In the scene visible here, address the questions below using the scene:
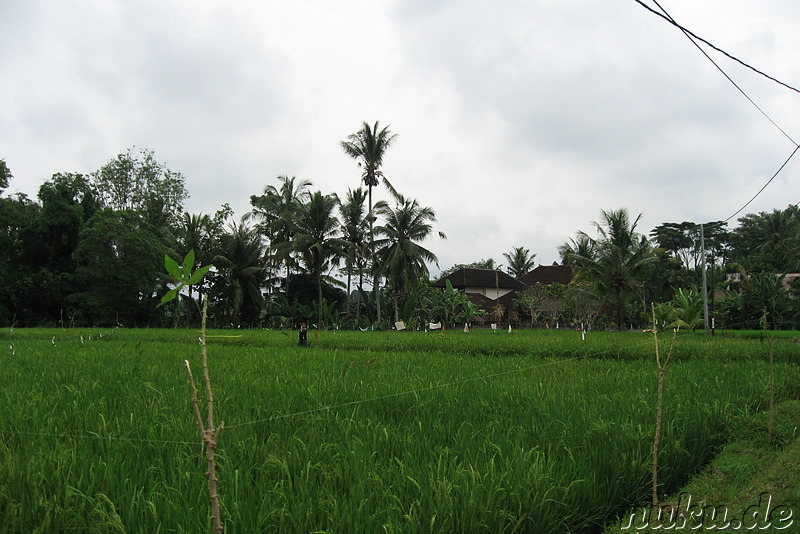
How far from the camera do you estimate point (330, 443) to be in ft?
8.39

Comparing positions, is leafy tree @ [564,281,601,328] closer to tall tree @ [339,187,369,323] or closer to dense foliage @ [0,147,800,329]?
dense foliage @ [0,147,800,329]

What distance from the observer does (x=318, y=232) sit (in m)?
21.6

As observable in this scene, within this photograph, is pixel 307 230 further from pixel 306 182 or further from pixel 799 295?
pixel 799 295

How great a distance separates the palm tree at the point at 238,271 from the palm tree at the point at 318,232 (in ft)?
9.54

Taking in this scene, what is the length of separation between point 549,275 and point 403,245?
14778mm

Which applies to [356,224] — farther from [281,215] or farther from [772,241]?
[772,241]

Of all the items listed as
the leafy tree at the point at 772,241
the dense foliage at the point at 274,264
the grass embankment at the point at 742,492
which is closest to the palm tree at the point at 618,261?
the dense foliage at the point at 274,264

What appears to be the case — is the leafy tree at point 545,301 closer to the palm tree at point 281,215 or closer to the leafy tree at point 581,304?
the leafy tree at point 581,304

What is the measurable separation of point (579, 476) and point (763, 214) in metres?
41.5

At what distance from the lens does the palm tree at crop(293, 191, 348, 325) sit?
2136 centimetres

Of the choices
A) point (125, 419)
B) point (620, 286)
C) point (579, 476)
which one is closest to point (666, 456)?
point (579, 476)

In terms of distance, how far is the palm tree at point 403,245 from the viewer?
21911mm

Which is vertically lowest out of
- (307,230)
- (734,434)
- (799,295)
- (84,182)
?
(734,434)

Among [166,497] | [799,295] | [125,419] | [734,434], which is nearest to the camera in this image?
[166,497]
